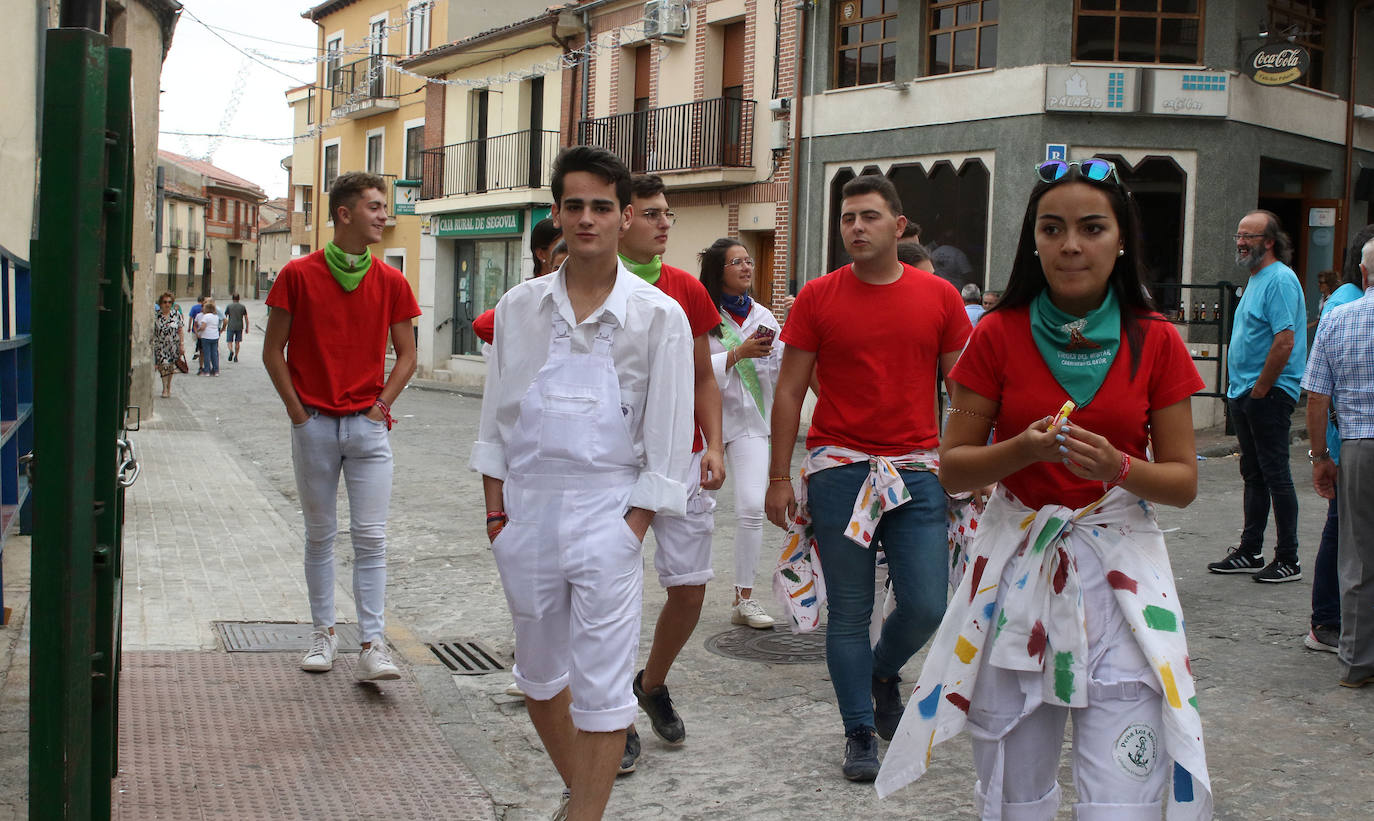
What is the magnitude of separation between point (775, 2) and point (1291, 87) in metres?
7.67

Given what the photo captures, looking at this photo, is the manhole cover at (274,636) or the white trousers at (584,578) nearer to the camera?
the white trousers at (584,578)

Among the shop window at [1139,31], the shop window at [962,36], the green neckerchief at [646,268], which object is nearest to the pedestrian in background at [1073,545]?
the green neckerchief at [646,268]

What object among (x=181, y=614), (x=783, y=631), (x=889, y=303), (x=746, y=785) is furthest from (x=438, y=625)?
(x=889, y=303)

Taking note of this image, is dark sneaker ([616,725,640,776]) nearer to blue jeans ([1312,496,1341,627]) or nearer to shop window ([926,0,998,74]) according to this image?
blue jeans ([1312,496,1341,627])

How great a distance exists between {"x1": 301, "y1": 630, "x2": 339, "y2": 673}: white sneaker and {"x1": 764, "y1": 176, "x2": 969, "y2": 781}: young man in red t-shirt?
2.04m

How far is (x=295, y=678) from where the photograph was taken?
5391 millimetres

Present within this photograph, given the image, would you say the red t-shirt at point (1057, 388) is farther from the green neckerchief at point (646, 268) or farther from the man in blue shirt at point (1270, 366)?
the man in blue shirt at point (1270, 366)

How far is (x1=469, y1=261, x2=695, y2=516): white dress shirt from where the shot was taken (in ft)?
11.7

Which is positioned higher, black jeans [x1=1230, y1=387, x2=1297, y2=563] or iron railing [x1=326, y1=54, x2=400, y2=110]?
iron railing [x1=326, y1=54, x2=400, y2=110]

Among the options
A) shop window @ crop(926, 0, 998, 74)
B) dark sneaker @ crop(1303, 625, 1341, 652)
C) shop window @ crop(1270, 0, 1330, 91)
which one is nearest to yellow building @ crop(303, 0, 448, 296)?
shop window @ crop(926, 0, 998, 74)

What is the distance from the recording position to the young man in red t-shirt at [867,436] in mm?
4488

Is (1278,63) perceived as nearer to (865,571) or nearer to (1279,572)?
(1279,572)

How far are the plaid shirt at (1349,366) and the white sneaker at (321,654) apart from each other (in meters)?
4.27

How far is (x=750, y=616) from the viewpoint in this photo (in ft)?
21.5
